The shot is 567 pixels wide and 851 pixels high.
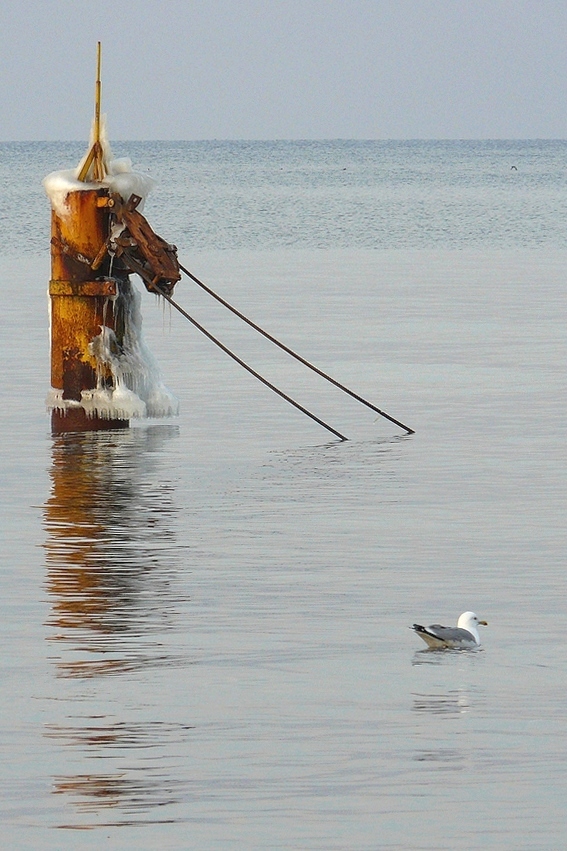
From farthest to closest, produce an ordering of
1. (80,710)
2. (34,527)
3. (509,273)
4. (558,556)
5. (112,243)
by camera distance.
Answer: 1. (509,273)
2. (112,243)
3. (34,527)
4. (558,556)
5. (80,710)

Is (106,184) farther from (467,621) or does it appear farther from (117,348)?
(467,621)

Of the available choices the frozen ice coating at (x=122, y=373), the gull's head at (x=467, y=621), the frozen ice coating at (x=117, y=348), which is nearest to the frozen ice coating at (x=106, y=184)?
the frozen ice coating at (x=117, y=348)

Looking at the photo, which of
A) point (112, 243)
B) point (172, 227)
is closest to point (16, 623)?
point (112, 243)

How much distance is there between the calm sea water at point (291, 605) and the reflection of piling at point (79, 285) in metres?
0.79

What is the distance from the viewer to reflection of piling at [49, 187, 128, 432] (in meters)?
15.5

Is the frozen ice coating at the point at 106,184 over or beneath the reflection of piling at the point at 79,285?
over

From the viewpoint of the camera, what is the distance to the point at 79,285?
15.5m

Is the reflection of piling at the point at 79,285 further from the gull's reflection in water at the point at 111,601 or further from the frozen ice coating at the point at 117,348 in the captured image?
the gull's reflection in water at the point at 111,601

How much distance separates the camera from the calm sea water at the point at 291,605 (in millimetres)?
7188

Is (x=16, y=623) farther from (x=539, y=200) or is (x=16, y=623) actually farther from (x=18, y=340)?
(x=539, y=200)

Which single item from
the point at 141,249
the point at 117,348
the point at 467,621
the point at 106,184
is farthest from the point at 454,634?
the point at 106,184

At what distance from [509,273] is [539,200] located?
48396mm

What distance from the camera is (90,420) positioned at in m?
16.0

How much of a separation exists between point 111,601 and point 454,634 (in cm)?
200
